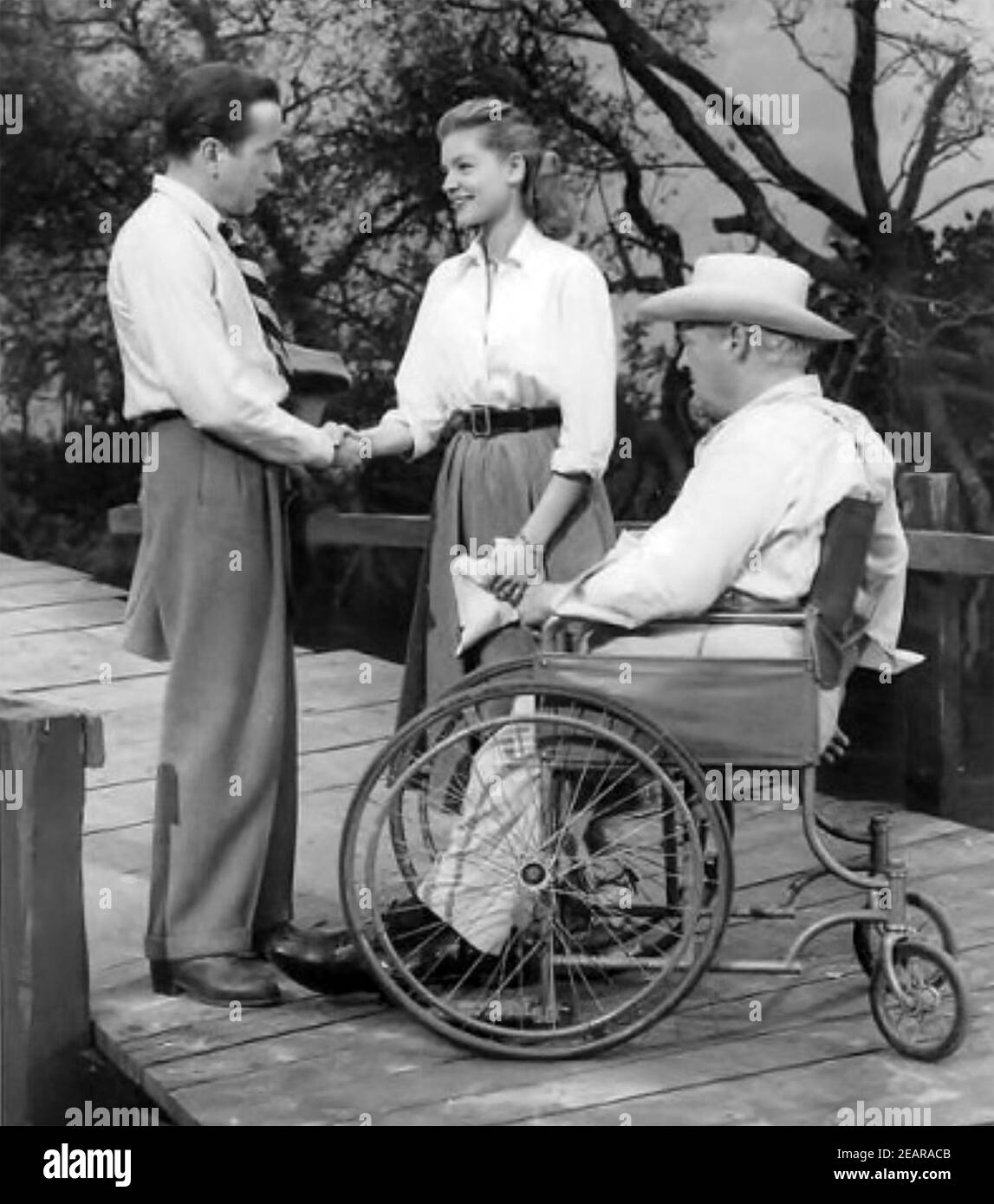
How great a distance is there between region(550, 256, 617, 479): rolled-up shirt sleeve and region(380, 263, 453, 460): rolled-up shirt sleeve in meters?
0.25

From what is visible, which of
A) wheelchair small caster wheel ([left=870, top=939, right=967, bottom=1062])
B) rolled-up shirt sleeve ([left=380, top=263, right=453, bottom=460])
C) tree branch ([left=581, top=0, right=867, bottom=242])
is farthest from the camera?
tree branch ([left=581, top=0, right=867, bottom=242])

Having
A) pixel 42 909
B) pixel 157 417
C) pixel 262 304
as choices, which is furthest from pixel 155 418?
pixel 42 909

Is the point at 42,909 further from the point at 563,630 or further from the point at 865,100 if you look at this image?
the point at 865,100

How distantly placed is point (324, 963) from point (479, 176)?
1.45 m

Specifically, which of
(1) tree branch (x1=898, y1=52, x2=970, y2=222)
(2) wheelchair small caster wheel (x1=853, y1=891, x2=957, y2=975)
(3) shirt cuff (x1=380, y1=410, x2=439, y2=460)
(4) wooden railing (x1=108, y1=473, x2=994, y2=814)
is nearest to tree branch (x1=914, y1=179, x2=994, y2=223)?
(1) tree branch (x1=898, y1=52, x2=970, y2=222)

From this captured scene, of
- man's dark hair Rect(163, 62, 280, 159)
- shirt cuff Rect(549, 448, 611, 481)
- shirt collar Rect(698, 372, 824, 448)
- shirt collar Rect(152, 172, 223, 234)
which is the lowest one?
shirt cuff Rect(549, 448, 611, 481)

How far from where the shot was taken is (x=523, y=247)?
4773 mm

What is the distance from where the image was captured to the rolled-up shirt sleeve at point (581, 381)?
471 centimetres

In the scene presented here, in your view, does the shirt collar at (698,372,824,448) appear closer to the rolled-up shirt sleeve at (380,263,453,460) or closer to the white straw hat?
the white straw hat

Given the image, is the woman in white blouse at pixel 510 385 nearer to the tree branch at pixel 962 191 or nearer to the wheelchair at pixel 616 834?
the wheelchair at pixel 616 834

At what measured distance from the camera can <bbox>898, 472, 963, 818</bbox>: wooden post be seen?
5707 mm

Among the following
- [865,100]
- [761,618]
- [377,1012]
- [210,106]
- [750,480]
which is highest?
[865,100]

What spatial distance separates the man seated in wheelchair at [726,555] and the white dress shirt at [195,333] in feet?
1.89
